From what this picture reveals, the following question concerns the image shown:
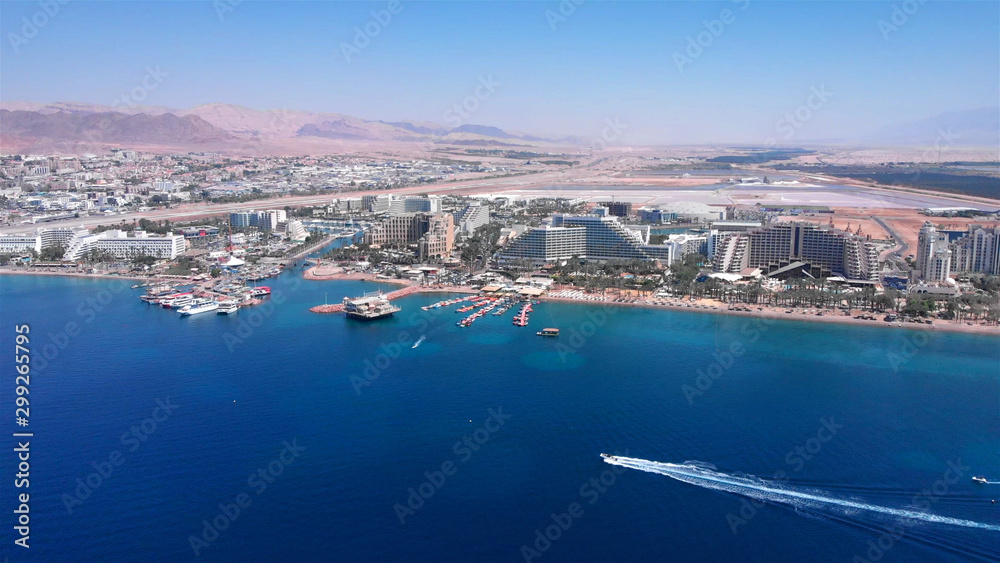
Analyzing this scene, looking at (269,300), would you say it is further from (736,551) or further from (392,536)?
(736,551)

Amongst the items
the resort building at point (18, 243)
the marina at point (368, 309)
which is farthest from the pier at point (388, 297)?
the resort building at point (18, 243)

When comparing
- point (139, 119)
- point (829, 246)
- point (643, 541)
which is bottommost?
point (643, 541)

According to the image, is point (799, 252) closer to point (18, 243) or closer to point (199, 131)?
point (18, 243)

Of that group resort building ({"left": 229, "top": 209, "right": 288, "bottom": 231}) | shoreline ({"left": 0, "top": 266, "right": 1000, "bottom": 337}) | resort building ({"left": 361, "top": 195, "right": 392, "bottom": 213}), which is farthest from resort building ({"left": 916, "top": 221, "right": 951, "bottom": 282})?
resort building ({"left": 361, "top": 195, "right": 392, "bottom": 213})

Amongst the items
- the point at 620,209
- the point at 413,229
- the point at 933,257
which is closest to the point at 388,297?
the point at 413,229

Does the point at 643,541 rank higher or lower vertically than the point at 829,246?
lower

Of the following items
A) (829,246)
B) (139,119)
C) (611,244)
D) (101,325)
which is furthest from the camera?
(139,119)

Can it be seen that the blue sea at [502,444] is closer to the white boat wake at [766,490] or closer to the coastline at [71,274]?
the white boat wake at [766,490]

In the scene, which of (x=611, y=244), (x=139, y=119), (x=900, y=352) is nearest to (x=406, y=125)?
(x=139, y=119)
